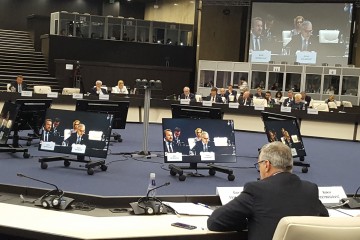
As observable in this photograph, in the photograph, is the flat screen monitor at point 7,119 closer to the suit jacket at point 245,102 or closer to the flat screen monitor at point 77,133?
the flat screen monitor at point 77,133

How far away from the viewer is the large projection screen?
22.1 metres

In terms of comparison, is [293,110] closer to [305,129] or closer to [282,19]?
[305,129]

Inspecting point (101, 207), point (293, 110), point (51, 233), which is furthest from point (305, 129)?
point (51, 233)

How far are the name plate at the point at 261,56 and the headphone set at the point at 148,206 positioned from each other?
19.7 m

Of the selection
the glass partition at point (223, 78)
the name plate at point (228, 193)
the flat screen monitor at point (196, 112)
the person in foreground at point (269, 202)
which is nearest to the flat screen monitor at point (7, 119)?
the flat screen monitor at point (196, 112)

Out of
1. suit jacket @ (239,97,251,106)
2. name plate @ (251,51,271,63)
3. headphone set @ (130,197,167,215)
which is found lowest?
headphone set @ (130,197,167,215)

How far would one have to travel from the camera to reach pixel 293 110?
13.3 meters

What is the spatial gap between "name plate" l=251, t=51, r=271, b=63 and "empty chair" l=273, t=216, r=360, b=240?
20.7 m

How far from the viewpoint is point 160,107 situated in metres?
13.9

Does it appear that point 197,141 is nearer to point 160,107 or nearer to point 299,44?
point 160,107

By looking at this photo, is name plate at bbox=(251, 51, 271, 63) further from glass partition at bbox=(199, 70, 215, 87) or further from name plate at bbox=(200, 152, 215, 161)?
name plate at bbox=(200, 152, 215, 161)

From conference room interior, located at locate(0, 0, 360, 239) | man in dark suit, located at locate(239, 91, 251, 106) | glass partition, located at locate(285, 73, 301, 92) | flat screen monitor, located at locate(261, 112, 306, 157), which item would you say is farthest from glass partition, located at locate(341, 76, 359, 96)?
flat screen monitor, located at locate(261, 112, 306, 157)

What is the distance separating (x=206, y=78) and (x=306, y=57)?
4133 mm

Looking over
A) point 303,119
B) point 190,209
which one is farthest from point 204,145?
point 303,119
